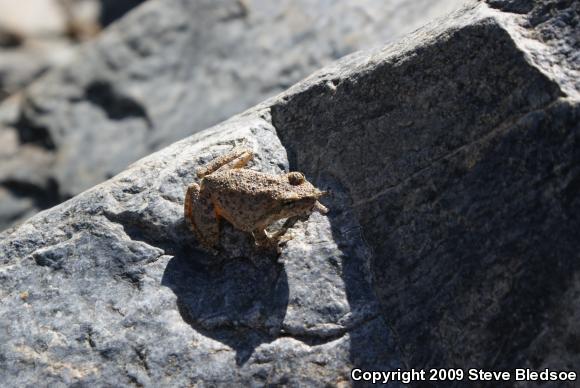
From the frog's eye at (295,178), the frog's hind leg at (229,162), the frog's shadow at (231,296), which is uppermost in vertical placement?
the frog's hind leg at (229,162)

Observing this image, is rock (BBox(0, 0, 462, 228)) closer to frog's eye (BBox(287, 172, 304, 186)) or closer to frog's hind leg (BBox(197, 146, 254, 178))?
frog's hind leg (BBox(197, 146, 254, 178))

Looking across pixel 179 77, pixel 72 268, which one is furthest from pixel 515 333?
pixel 179 77

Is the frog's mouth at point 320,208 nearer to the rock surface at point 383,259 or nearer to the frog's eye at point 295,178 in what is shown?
the rock surface at point 383,259

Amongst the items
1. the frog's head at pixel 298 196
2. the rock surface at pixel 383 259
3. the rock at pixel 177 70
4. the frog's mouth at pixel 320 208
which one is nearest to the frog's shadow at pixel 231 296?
the rock surface at pixel 383 259

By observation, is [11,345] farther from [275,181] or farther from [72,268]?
[275,181]

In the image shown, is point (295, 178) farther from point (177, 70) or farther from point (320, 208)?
point (177, 70)

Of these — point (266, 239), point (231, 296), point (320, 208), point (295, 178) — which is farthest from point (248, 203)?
point (231, 296)

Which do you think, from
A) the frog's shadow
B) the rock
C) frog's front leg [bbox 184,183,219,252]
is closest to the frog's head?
the frog's shadow
